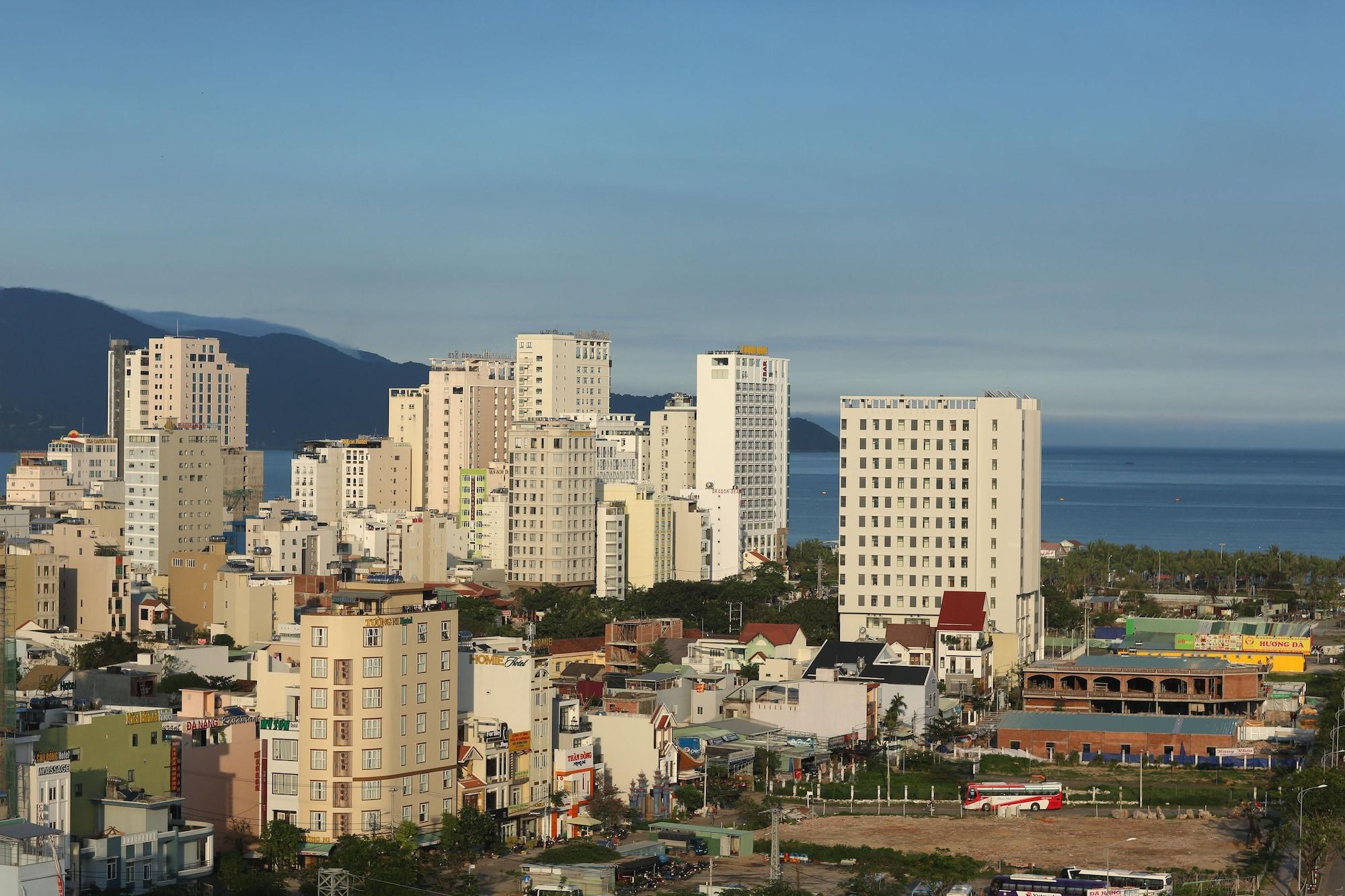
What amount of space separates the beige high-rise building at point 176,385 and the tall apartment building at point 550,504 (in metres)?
53.4

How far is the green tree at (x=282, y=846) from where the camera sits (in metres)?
38.2

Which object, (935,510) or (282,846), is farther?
(935,510)

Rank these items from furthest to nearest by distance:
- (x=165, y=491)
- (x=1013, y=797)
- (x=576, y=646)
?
(x=165, y=491) < (x=576, y=646) < (x=1013, y=797)

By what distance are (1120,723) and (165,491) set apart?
180ft

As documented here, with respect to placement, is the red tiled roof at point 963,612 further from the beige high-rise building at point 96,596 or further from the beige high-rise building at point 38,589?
the beige high-rise building at point 38,589

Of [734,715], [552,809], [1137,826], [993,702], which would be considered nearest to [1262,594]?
[993,702]

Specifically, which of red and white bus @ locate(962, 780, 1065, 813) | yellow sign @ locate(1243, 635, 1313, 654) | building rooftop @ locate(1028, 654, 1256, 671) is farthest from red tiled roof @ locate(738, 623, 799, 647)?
red and white bus @ locate(962, 780, 1065, 813)

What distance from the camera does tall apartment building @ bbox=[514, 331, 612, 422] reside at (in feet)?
446

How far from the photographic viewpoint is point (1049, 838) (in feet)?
146

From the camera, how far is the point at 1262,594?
3957 inches

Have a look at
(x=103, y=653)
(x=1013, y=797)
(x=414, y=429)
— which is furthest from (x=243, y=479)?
(x=1013, y=797)

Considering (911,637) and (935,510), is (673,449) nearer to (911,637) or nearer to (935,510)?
(935,510)

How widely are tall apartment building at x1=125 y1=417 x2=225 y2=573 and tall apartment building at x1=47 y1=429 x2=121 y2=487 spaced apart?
38.9 meters

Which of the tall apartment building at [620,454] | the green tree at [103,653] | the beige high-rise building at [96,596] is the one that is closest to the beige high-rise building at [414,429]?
the tall apartment building at [620,454]
